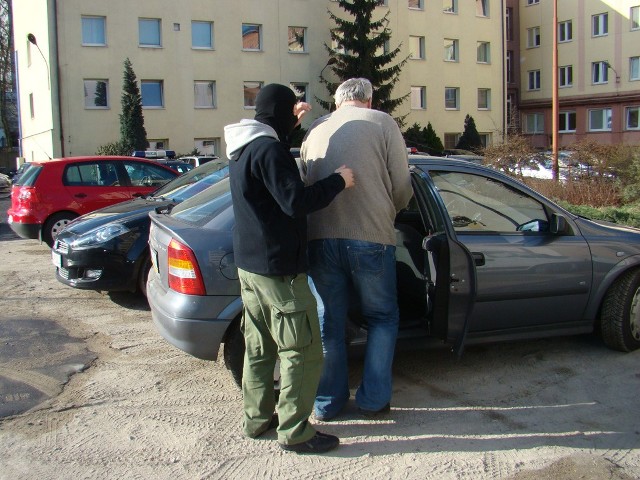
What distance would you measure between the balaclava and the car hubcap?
10.3 ft

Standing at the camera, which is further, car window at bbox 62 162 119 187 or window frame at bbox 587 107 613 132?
window frame at bbox 587 107 613 132

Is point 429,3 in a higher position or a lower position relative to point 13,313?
higher

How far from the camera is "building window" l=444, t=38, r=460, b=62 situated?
40.2 metres

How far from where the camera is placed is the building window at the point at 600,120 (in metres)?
44.2

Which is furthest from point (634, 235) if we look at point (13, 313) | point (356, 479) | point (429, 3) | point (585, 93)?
point (585, 93)

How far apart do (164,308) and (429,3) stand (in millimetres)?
38099

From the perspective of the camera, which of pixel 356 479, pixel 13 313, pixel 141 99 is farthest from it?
pixel 141 99

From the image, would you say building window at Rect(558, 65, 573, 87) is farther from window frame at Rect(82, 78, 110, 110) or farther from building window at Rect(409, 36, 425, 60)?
window frame at Rect(82, 78, 110, 110)

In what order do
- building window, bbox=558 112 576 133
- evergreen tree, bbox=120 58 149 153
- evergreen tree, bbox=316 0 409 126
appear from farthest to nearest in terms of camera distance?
building window, bbox=558 112 576 133, evergreen tree, bbox=316 0 409 126, evergreen tree, bbox=120 58 149 153

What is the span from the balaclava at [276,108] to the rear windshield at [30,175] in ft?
26.1

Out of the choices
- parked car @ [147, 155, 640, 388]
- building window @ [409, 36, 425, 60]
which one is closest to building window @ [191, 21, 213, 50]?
building window @ [409, 36, 425, 60]

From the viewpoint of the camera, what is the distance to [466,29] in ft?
133

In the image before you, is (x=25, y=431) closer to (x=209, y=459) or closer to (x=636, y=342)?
(x=209, y=459)

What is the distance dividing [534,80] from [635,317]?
46.5 m
